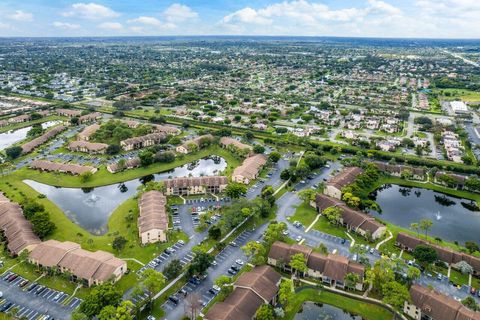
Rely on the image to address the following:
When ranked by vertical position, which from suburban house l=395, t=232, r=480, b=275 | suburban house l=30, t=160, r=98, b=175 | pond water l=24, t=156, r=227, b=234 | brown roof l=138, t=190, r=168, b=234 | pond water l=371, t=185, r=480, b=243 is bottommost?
pond water l=371, t=185, r=480, b=243

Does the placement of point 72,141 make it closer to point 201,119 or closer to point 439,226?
point 201,119

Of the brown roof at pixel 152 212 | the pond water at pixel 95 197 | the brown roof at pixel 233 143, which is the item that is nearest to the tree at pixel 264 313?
the brown roof at pixel 152 212

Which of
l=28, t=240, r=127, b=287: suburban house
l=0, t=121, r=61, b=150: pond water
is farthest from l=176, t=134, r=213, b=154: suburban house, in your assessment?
l=0, t=121, r=61, b=150: pond water

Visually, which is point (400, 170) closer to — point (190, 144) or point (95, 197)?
point (190, 144)

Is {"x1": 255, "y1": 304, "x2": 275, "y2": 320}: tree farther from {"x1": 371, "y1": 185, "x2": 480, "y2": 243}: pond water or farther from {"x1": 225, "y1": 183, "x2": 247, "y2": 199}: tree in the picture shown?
{"x1": 371, "y1": 185, "x2": 480, "y2": 243}: pond water

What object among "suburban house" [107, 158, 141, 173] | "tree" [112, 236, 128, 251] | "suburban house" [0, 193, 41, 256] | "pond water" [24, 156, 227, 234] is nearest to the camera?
"suburban house" [0, 193, 41, 256]

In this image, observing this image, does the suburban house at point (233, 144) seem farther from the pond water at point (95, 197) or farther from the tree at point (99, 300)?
the tree at point (99, 300)

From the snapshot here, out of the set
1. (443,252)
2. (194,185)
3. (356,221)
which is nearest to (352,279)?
(356,221)
